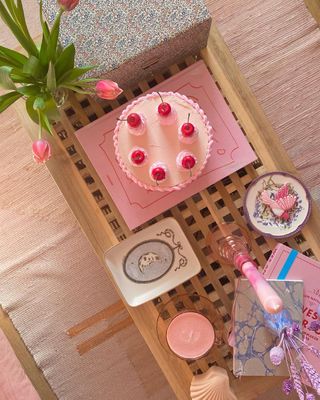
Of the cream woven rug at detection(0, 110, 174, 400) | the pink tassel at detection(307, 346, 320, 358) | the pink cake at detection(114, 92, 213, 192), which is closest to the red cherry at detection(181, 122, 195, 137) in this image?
the pink cake at detection(114, 92, 213, 192)

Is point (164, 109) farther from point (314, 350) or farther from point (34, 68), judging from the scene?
point (314, 350)

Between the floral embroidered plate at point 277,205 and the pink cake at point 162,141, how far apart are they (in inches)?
6.3

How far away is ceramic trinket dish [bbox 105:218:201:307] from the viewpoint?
131cm

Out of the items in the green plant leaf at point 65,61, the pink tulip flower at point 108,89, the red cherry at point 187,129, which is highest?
the green plant leaf at point 65,61

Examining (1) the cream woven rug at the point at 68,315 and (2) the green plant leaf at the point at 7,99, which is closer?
(2) the green plant leaf at the point at 7,99

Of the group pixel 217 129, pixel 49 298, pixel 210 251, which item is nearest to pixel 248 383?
pixel 210 251

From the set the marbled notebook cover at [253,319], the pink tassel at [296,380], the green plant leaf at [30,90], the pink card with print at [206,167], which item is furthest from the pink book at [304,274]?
the green plant leaf at [30,90]

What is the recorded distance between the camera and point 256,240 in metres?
1.35

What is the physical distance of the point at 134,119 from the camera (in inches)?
48.6

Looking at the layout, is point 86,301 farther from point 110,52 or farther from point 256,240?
point 110,52

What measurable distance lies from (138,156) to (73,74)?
223 mm

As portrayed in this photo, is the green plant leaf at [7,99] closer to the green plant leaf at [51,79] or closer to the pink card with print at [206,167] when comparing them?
the green plant leaf at [51,79]

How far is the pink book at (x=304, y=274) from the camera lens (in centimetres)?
130

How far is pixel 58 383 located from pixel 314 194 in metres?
0.98
